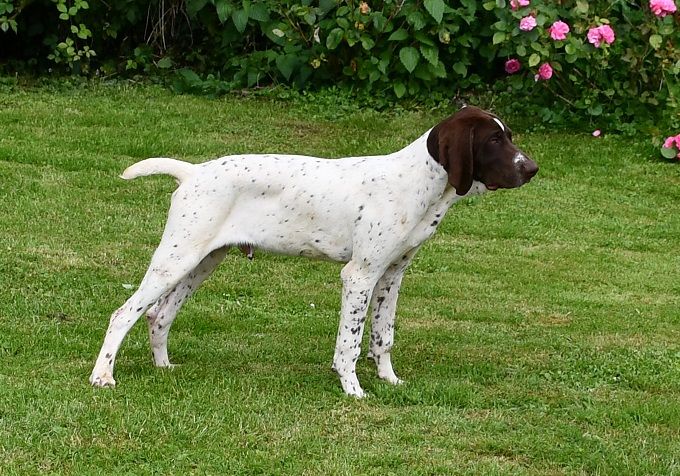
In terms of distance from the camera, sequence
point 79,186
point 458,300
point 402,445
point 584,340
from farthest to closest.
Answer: point 79,186 → point 458,300 → point 584,340 → point 402,445

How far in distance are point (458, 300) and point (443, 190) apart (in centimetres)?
218

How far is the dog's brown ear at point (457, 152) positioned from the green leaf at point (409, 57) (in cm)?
646

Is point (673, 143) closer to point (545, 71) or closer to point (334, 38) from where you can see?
point (545, 71)

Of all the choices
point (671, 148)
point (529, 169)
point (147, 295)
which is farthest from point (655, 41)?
point (147, 295)

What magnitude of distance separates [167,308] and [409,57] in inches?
253

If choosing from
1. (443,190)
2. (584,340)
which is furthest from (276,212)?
(584,340)

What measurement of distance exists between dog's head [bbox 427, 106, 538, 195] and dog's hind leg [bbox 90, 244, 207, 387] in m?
1.27

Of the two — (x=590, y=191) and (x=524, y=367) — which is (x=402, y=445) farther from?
(x=590, y=191)

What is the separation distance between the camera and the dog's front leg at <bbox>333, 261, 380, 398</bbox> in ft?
19.6

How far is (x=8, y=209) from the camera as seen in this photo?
9328 millimetres

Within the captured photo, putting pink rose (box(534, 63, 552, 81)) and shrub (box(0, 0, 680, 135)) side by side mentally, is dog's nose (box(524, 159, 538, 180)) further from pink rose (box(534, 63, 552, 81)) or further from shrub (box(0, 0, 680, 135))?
pink rose (box(534, 63, 552, 81))

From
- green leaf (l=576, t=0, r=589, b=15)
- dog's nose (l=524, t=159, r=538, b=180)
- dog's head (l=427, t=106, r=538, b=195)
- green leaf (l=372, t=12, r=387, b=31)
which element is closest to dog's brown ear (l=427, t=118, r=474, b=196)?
dog's head (l=427, t=106, r=538, b=195)

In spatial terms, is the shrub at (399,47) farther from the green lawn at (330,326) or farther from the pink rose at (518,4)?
the green lawn at (330,326)

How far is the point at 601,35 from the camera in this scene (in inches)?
449
